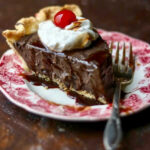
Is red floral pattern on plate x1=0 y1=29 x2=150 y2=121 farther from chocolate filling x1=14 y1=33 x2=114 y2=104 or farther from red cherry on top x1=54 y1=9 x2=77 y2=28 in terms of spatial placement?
red cherry on top x1=54 y1=9 x2=77 y2=28

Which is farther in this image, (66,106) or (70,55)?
(70,55)

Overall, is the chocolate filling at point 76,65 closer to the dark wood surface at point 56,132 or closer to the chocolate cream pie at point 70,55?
the chocolate cream pie at point 70,55

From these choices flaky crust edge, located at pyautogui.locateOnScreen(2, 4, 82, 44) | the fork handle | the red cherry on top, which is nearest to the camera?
the fork handle

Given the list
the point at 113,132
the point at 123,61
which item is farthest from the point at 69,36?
the point at 113,132

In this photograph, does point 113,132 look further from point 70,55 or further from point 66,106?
point 70,55

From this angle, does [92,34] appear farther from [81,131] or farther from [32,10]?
[32,10]

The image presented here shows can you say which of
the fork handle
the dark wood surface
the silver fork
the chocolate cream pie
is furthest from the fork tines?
the fork handle

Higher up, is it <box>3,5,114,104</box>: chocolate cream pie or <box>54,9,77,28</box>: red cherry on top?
<box>54,9,77,28</box>: red cherry on top

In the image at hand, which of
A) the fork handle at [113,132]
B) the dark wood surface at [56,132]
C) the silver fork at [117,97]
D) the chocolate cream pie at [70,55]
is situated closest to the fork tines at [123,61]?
the silver fork at [117,97]
